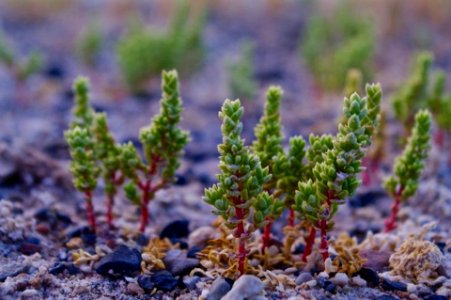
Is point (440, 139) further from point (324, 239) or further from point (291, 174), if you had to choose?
point (324, 239)

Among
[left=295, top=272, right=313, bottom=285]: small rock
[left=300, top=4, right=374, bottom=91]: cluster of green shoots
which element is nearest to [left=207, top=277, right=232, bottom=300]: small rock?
[left=295, top=272, right=313, bottom=285]: small rock

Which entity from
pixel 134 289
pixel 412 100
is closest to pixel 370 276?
pixel 134 289

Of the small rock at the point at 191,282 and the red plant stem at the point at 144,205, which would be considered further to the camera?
the red plant stem at the point at 144,205

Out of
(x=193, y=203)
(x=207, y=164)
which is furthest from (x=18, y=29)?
→ (x=193, y=203)

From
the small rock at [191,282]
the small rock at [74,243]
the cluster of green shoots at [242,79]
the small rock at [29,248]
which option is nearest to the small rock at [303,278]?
the small rock at [191,282]

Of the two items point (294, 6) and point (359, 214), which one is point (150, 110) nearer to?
point (359, 214)

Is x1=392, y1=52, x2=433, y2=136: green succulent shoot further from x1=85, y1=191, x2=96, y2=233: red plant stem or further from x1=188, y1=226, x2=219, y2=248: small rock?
x1=85, y1=191, x2=96, y2=233: red plant stem

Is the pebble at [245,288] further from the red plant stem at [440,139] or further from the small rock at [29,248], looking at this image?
the red plant stem at [440,139]
